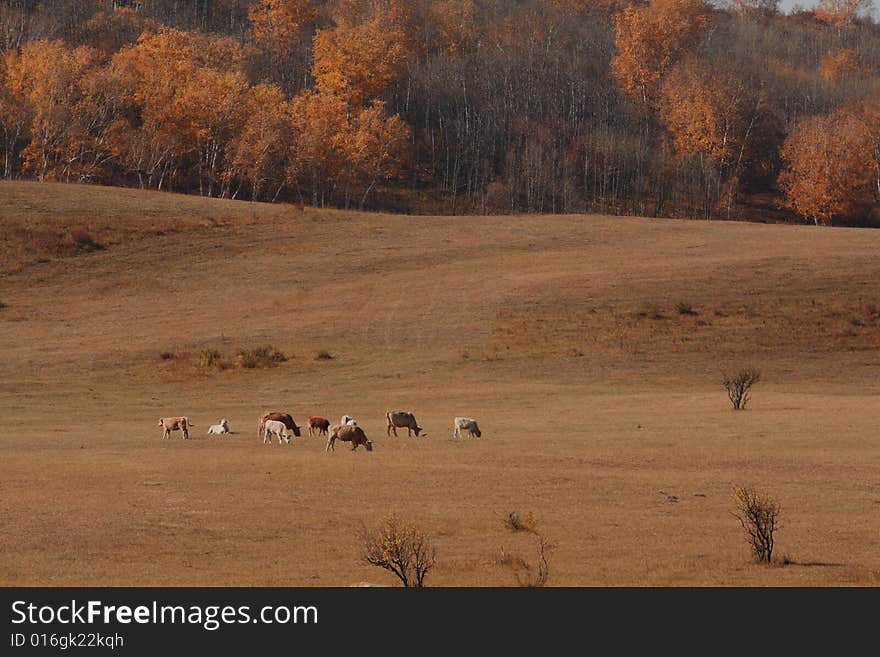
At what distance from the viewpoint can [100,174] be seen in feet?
351

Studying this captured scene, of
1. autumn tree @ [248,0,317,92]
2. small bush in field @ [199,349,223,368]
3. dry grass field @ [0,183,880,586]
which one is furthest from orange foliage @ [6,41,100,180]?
small bush in field @ [199,349,223,368]

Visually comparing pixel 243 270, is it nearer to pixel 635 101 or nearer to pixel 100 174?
pixel 100 174

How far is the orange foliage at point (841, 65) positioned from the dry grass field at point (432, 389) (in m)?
87.1

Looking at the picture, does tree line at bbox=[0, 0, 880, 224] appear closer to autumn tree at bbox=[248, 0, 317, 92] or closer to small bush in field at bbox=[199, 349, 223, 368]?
autumn tree at bbox=[248, 0, 317, 92]

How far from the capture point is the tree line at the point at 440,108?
103m

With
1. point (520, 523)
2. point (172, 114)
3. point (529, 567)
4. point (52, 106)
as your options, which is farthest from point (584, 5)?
point (529, 567)

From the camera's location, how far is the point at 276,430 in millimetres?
31906

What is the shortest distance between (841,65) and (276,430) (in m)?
154

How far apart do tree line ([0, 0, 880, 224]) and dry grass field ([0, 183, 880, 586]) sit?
1782 centimetres

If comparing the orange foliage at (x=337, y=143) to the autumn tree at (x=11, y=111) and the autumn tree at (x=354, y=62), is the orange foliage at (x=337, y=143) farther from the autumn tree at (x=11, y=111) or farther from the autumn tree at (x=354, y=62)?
the autumn tree at (x=11, y=111)

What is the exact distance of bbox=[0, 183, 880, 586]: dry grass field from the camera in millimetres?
18172

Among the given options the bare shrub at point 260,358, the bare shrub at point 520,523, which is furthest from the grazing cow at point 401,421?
the bare shrub at point 260,358

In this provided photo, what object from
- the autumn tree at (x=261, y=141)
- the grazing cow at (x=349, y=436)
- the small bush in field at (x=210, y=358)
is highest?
the autumn tree at (x=261, y=141)

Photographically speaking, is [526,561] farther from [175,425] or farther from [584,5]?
[584,5]
